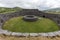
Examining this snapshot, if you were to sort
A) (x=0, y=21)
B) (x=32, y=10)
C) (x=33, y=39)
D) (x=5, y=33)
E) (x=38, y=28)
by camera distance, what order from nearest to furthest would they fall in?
(x=33, y=39) < (x=5, y=33) < (x=38, y=28) < (x=0, y=21) < (x=32, y=10)

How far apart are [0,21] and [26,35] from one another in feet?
23.0

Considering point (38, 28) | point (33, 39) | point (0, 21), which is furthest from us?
point (0, 21)

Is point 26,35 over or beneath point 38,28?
over

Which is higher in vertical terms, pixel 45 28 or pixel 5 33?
pixel 5 33

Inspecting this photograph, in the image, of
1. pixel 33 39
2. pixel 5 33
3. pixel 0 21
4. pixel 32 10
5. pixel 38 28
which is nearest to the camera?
pixel 33 39

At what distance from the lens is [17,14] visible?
14.3 metres

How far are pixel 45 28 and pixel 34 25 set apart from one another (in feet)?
2.77

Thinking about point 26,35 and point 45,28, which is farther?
point 45,28

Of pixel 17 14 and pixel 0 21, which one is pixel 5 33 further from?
pixel 17 14

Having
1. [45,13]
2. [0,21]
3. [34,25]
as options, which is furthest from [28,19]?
[45,13]

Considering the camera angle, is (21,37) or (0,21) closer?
(21,37)

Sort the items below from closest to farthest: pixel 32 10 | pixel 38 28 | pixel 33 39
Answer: pixel 33 39 < pixel 38 28 < pixel 32 10

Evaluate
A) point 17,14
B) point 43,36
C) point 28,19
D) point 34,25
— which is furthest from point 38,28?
point 17,14

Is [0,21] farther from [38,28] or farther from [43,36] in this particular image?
[43,36]
